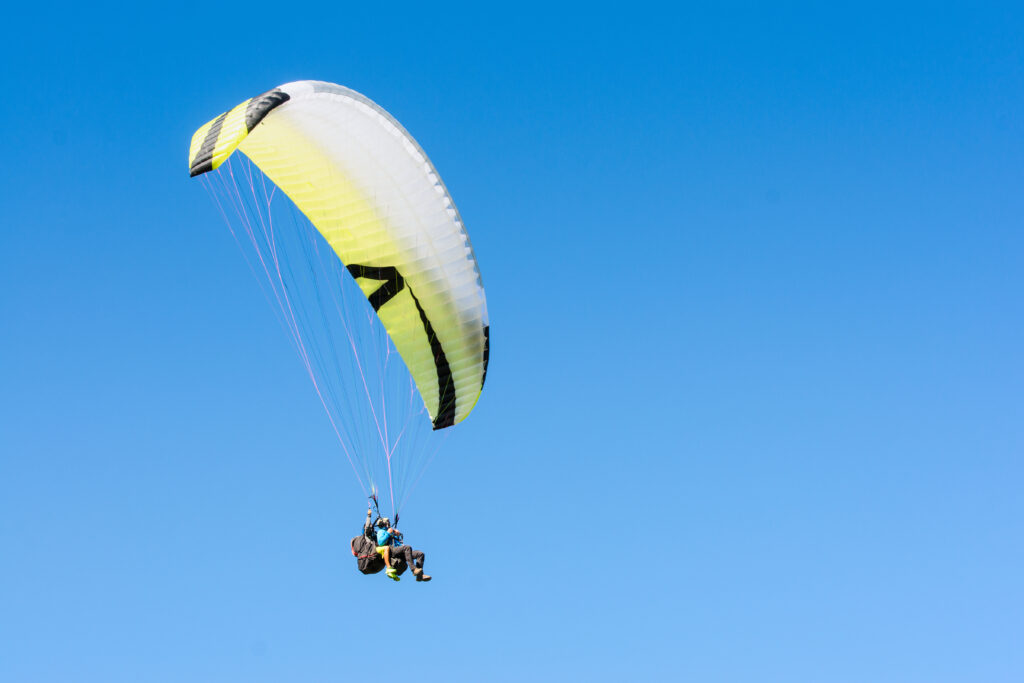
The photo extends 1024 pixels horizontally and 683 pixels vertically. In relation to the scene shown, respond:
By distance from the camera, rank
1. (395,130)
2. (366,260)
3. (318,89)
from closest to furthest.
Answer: (318,89) < (395,130) < (366,260)

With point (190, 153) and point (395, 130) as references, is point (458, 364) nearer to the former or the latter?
point (395, 130)

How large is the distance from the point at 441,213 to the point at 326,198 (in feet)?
6.91

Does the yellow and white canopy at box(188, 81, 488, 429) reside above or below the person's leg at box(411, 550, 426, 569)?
above

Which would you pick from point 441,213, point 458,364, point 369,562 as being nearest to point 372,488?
point 369,562

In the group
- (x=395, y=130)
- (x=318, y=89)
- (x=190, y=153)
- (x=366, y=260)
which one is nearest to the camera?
(x=190, y=153)

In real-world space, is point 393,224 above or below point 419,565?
above

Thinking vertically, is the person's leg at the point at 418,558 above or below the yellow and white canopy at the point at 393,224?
below

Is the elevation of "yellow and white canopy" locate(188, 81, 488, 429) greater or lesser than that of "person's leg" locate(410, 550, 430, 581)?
greater

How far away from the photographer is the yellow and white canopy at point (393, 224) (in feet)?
71.1

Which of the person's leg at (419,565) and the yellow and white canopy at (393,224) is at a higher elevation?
the yellow and white canopy at (393,224)

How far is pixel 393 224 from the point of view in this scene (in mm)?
22562

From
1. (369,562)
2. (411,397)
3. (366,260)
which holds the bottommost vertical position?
(369,562)

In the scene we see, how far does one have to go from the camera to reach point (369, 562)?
21297 millimetres

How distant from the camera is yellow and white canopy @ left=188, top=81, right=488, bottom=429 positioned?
21.7 metres
